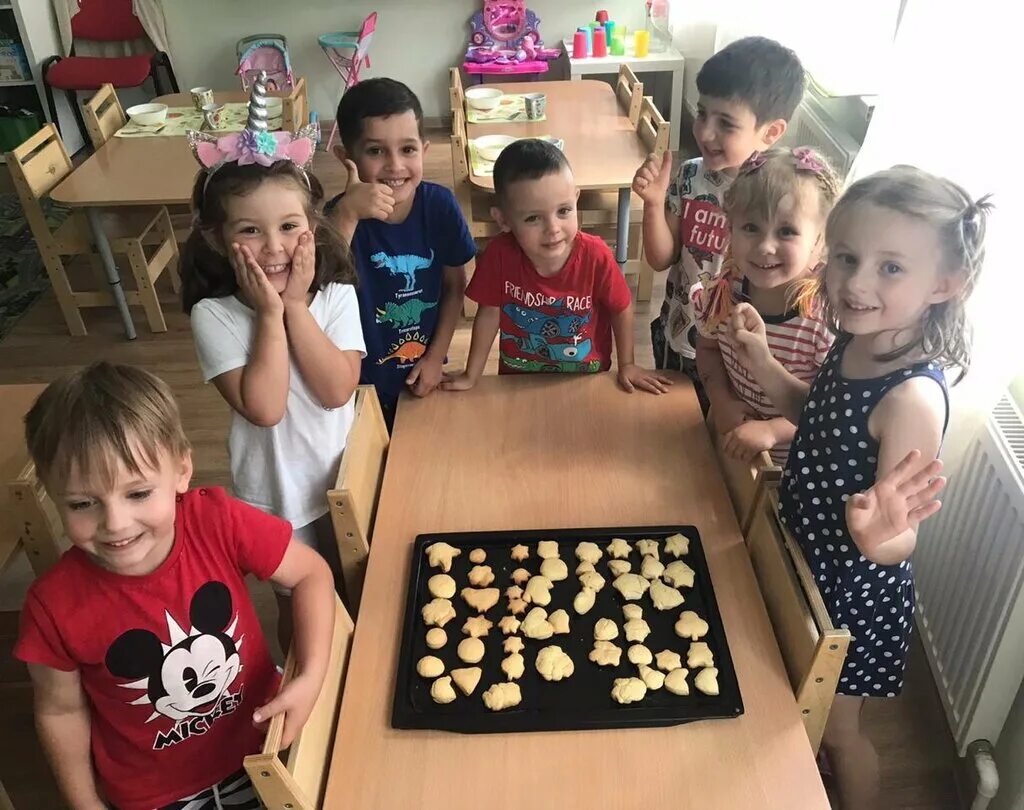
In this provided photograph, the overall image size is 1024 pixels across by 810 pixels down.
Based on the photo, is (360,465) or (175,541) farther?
(360,465)

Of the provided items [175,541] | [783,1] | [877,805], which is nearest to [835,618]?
[877,805]

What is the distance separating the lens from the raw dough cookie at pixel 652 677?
1.01 m

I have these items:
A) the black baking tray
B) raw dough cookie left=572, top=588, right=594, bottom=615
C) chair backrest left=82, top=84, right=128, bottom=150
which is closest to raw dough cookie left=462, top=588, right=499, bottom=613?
the black baking tray

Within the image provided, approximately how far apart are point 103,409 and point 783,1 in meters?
2.93

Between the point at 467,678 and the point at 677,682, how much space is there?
0.26 meters

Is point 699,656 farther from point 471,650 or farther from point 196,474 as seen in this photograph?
point 196,474

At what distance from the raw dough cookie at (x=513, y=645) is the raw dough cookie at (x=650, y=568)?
0.21 metres

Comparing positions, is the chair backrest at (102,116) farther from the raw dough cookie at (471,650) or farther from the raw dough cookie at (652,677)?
the raw dough cookie at (652,677)

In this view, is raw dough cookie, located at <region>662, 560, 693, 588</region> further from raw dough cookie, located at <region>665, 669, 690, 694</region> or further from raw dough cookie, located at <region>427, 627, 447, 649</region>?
raw dough cookie, located at <region>427, 627, 447, 649</region>

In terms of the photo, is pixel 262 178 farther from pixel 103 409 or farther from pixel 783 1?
pixel 783 1

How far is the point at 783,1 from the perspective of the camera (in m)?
2.96

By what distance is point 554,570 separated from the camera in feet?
3.82

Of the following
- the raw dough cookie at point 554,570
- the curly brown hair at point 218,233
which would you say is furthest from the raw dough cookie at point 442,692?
the curly brown hair at point 218,233

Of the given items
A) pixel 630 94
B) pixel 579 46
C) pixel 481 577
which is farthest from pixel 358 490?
pixel 579 46
